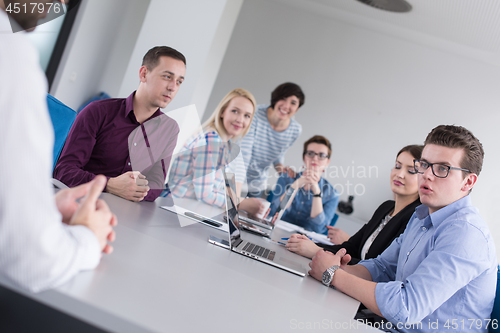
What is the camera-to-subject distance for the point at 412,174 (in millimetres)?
2336

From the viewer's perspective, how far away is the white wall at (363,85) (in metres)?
5.18

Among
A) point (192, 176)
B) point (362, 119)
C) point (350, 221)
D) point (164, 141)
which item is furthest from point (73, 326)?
point (362, 119)

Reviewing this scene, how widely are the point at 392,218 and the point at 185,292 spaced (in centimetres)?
165

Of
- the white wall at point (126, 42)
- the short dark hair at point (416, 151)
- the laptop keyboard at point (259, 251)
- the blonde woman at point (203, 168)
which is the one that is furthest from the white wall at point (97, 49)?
the laptop keyboard at point (259, 251)

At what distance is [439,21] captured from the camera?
455 centimetres

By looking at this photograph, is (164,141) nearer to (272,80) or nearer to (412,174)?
(412,174)

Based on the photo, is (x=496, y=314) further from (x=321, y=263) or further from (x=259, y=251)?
(x=259, y=251)

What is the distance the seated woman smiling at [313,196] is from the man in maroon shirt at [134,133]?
1.49 m

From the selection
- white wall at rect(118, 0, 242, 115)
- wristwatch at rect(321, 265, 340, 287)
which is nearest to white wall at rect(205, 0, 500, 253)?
white wall at rect(118, 0, 242, 115)

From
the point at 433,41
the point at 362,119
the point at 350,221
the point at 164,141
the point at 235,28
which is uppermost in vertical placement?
the point at 433,41

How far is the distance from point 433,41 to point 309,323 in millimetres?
5272

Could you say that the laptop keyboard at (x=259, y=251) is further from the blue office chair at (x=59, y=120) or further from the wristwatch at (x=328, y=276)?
the blue office chair at (x=59, y=120)

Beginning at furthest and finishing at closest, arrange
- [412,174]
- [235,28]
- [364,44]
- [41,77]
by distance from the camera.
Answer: [235,28], [364,44], [412,174], [41,77]

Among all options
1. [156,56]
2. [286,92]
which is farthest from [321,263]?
[286,92]
